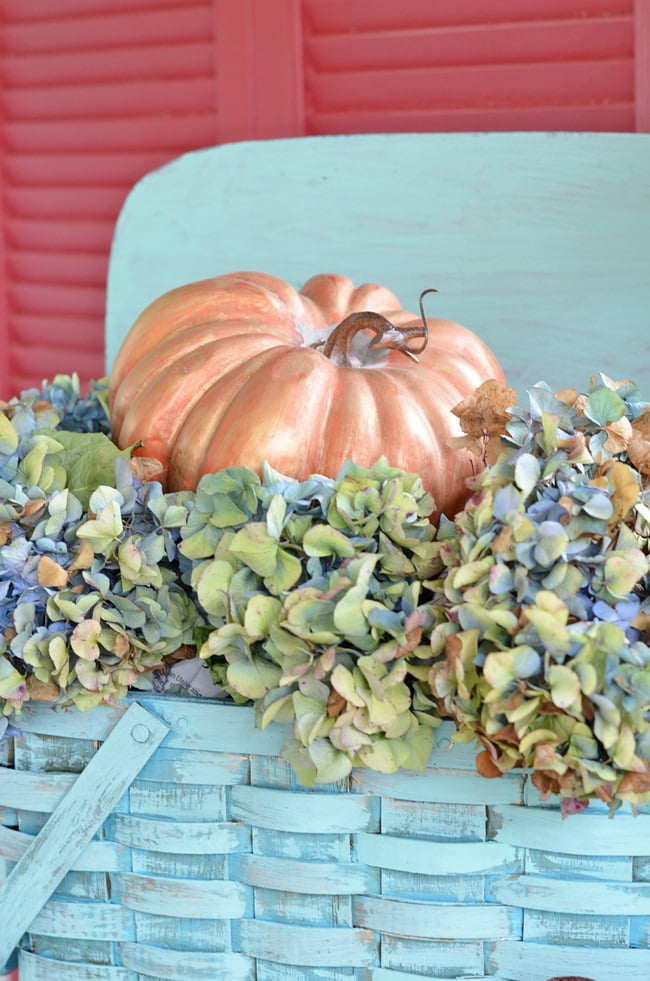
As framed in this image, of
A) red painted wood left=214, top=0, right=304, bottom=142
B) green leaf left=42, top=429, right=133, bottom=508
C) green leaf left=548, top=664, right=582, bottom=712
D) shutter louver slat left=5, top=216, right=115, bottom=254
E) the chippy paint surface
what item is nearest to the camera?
green leaf left=548, top=664, right=582, bottom=712

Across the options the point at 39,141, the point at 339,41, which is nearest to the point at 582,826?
the point at 339,41

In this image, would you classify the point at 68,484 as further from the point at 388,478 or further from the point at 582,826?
the point at 582,826

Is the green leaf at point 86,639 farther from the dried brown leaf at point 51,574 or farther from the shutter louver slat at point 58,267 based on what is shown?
the shutter louver slat at point 58,267

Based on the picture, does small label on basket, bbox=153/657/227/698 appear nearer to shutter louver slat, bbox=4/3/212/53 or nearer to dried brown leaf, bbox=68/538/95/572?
dried brown leaf, bbox=68/538/95/572

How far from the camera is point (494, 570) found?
1.80ft

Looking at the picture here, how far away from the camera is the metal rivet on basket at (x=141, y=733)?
0.64m

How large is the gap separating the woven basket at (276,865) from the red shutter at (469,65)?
2.74ft

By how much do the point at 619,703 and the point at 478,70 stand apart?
901 millimetres

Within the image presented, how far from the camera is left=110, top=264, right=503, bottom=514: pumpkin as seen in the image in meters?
0.71

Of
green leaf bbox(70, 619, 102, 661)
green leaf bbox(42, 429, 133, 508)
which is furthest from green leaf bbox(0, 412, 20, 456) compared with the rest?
green leaf bbox(70, 619, 102, 661)

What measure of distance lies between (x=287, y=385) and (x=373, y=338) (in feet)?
0.31

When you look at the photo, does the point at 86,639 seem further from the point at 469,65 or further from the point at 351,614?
the point at 469,65

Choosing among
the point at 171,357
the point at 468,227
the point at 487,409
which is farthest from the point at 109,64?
the point at 487,409

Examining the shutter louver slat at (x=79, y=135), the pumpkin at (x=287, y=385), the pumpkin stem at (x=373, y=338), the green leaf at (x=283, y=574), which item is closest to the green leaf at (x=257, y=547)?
the green leaf at (x=283, y=574)
